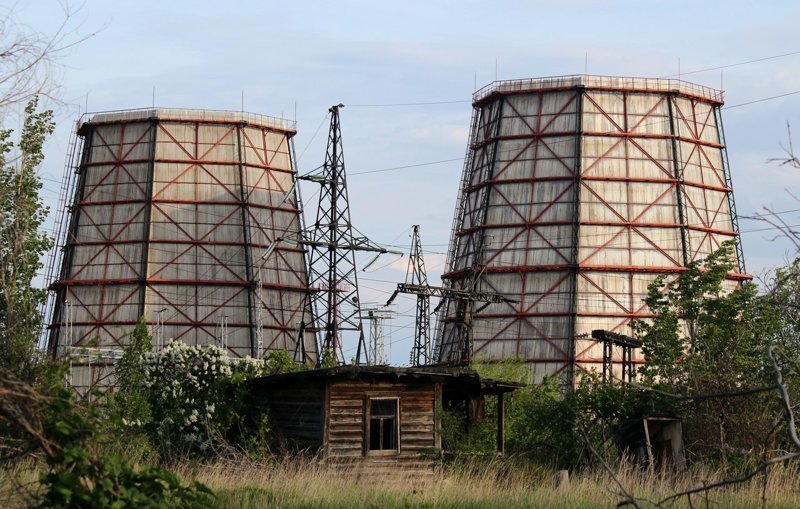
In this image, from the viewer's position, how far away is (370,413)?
84.2 feet

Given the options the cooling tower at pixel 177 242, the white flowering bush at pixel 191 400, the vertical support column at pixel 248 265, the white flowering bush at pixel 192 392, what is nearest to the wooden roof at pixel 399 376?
the white flowering bush at pixel 191 400

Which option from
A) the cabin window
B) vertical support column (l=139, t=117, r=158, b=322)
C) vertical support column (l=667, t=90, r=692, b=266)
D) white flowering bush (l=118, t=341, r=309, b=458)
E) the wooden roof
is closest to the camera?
the wooden roof

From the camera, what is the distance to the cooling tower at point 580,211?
172ft

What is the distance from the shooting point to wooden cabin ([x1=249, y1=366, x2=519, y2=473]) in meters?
25.3

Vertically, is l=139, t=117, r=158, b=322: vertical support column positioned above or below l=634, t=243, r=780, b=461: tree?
above

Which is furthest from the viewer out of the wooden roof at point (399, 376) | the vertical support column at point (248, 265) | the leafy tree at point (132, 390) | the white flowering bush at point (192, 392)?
the vertical support column at point (248, 265)

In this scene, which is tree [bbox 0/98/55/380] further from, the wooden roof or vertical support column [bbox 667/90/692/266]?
vertical support column [bbox 667/90/692/266]

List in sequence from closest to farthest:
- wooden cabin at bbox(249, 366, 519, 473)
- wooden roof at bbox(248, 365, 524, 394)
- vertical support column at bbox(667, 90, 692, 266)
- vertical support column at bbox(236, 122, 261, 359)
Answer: wooden roof at bbox(248, 365, 524, 394), wooden cabin at bbox(249, 366, 519, 473), vertical support column at bbox(667, 90, 692, 266), vertical support column at bbox(236, 122, 261, 359)

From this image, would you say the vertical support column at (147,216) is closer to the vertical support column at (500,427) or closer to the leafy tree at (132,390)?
the leafy tree at (132,390)

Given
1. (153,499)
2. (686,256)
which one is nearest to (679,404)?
(153,499)

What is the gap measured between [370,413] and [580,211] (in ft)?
95.2

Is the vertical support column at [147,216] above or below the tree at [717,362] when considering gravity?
above

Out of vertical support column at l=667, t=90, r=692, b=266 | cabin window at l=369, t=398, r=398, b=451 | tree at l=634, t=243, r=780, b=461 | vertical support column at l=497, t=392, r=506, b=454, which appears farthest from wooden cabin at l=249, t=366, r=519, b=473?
vertical support column at l=667, t=90, r=692, b=266

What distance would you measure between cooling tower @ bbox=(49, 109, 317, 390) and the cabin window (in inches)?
1198
